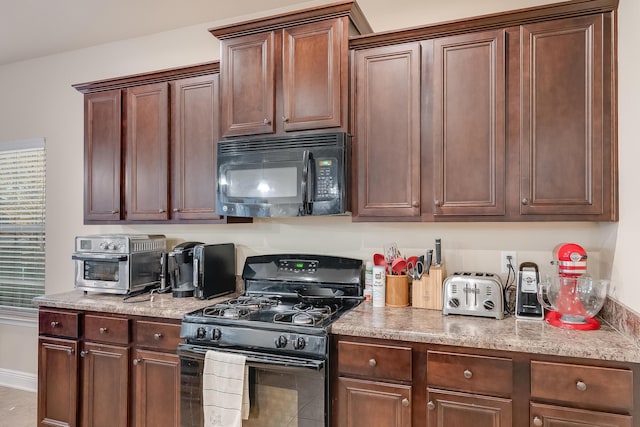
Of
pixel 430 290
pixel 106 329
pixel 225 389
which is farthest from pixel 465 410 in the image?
pixel 106 329

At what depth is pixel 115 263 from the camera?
272cm

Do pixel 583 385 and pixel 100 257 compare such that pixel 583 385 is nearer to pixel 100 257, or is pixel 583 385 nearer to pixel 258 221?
pixel 258 221

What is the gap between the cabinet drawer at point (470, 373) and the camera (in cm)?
167

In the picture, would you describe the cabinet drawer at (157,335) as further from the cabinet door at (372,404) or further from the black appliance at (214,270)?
the cabinet door at (372,404)

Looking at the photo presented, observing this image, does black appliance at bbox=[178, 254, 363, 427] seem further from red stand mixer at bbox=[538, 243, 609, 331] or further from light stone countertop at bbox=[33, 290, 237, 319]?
red stand mixer at bbox=[538, 243, 609, 331]

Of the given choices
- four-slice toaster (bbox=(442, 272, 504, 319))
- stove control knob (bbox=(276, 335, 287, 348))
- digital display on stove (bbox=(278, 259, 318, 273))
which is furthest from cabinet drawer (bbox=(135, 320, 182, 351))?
four-slice toaster (bbox=(442, 272, 504, 319))

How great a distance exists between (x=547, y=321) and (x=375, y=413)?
0.91 m

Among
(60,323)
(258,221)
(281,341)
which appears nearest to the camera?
(281,341)

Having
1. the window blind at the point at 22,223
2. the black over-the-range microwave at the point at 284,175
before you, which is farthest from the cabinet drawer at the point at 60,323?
the window blind at the point at 22,223

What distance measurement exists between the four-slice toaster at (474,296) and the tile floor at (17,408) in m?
3.12

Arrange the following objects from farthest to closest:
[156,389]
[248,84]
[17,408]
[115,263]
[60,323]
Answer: [17,408] → [115,263] → [60,323] → [248,84] → [156,389]

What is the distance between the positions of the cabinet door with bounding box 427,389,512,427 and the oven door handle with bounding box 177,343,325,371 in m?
0.51

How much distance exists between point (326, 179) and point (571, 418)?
1.50m

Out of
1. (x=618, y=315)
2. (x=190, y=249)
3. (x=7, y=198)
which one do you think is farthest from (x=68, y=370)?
(x=618, y=315)
